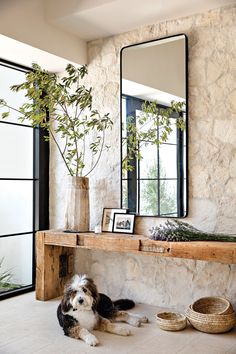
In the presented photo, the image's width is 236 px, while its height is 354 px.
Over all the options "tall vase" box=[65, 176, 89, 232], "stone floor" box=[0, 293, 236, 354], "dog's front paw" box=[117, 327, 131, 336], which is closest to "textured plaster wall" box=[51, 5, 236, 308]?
"tall vase" box=[65, 176, 89, 232]

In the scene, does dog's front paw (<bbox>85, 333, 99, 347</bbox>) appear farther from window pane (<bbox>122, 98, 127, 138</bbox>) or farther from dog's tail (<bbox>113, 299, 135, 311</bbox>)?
window pane (<bbox>122, 98, 127, 138</bbox>)

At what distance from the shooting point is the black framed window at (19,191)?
3.79m

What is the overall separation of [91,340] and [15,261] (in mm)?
1532

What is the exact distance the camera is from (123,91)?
3.69 meters

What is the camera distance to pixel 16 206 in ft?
12.8

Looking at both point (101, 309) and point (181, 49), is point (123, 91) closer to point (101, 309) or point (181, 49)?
point (181, 49)

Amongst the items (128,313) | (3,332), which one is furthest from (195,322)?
(3,332)

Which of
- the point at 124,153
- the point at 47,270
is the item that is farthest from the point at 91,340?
the point at 124,153

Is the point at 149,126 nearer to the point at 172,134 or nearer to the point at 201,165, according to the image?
the point at 172,134

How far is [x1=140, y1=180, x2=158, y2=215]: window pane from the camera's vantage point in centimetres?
348

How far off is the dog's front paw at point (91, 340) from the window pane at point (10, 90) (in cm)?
210

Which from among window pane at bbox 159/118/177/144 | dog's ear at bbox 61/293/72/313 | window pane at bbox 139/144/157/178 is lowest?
dog's ear at bbox 61/293/72/313

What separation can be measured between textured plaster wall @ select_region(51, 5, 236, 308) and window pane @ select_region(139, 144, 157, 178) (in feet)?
0.85

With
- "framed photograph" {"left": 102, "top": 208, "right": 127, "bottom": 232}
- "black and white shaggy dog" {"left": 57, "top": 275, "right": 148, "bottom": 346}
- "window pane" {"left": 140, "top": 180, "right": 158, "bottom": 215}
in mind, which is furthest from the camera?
"framed photograph" {"left": 102, "top": 208, "right": 127, "bottom": 232}
